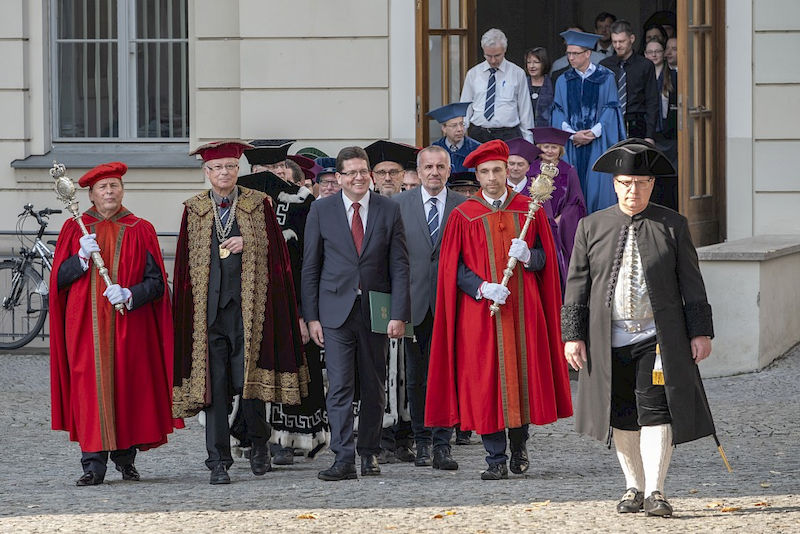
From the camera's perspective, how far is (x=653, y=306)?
7.16 metres

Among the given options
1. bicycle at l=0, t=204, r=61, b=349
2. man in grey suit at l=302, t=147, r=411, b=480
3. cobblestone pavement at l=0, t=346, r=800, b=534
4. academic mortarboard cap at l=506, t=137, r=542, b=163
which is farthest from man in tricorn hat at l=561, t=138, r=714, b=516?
bicycle at l=0, t=204, r=61, b=349

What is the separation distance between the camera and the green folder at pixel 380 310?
28.3ft

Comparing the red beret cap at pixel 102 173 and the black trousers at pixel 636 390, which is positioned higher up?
the red beret cap at pixel 102 173

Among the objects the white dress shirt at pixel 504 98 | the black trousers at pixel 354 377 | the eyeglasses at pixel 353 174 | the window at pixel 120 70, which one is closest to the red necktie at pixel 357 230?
the eyeglasses at pixel 353 174

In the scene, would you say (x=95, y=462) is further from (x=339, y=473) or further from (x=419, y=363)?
(x=419, y=363)

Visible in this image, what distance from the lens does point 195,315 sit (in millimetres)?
8500

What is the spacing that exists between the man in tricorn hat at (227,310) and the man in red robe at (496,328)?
0.82m

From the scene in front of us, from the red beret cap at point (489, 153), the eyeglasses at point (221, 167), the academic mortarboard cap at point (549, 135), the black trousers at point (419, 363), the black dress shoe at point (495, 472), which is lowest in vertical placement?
the black dress shoe at point (495, 472)

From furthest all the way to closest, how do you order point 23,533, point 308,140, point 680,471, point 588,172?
point 308,140 < point 588,172 < point 680,471 < point 23,533

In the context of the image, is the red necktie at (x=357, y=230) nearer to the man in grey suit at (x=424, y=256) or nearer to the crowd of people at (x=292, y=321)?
the crowd of people at (x=292, y=321)

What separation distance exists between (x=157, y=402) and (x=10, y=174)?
248 inches

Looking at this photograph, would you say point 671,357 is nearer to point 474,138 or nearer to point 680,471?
point 680,471

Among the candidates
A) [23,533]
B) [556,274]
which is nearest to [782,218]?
[556,274]

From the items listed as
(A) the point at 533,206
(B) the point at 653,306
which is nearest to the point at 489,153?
(A) the point at 533,206
